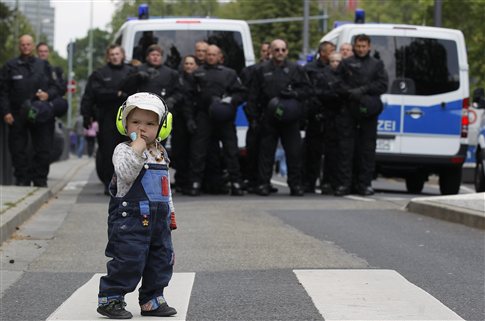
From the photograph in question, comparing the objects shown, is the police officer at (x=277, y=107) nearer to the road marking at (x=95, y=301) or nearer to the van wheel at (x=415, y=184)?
the van wheel at (x=415, y=184)

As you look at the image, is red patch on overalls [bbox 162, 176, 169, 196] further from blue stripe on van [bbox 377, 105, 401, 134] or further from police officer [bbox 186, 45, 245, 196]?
blue stripe on van [bbox 377, 105, 401, 134]

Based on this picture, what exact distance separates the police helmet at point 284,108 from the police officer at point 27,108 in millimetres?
2866

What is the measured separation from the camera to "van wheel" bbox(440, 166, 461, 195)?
18547 mm

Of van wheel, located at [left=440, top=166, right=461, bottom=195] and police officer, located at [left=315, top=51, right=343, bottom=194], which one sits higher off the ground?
police officer, located at [left=315, top=51, right=343, bottom=194]

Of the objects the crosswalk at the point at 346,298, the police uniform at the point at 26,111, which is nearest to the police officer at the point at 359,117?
the police uniform at the point at 26,111

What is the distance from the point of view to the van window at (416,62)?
701 inches

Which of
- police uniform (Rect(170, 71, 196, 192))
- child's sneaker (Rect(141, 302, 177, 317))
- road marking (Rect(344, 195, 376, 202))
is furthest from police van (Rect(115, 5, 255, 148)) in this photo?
child's sneaker (Rect(141, 302, 177, 317))

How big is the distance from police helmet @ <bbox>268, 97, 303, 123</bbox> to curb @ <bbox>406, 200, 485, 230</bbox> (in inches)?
110

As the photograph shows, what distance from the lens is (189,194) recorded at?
16.8 metres

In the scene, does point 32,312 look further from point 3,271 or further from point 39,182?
point 39,182

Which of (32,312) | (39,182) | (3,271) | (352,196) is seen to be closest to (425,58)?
(352,196)

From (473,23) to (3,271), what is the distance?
28.0 metres

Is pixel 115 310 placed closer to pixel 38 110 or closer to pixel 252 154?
pixel 38 110

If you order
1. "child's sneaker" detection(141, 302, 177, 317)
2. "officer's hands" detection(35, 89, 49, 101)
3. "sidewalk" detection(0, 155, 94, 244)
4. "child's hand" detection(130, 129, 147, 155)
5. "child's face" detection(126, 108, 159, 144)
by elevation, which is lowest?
"sidewalk" detection(0, 155, 94, 244)
